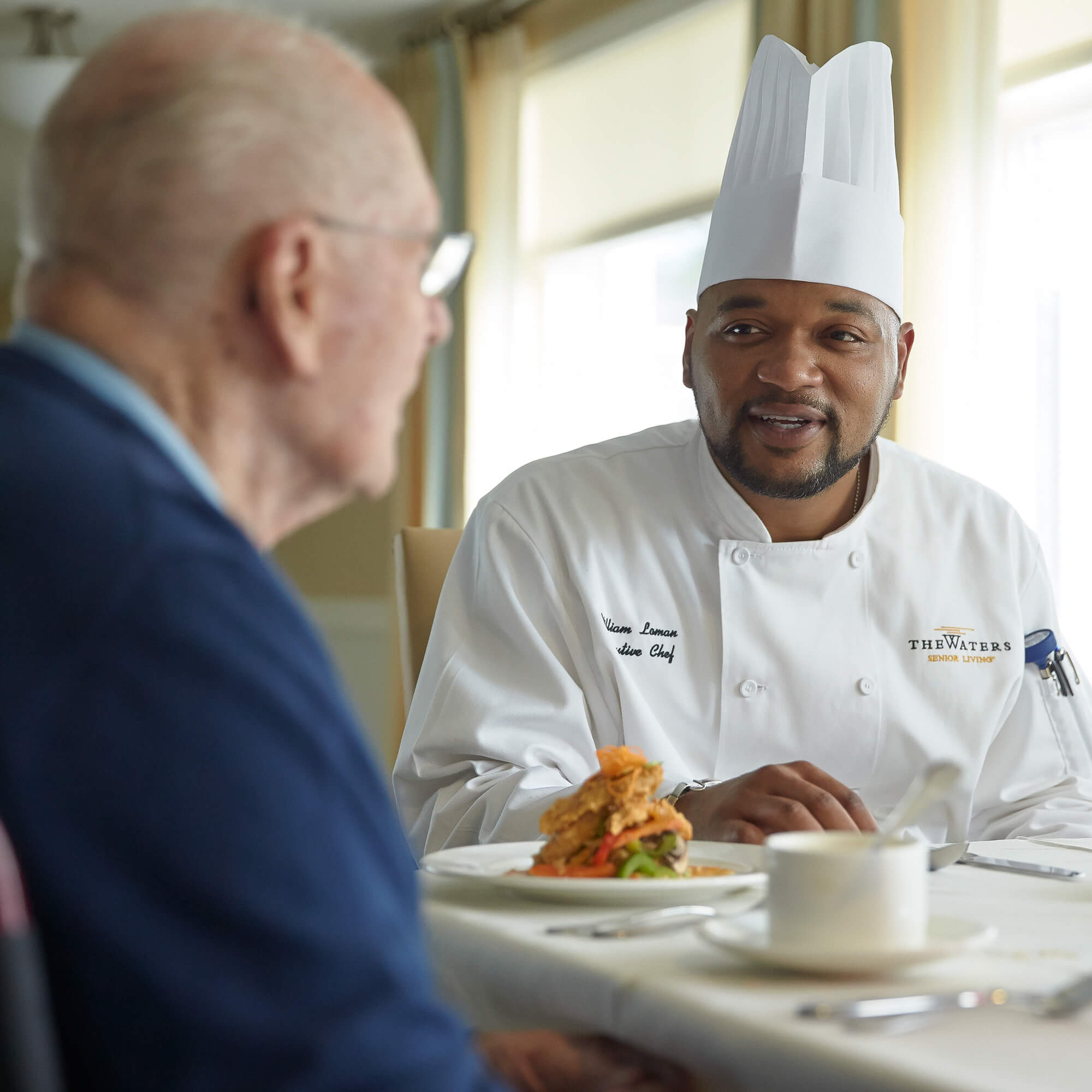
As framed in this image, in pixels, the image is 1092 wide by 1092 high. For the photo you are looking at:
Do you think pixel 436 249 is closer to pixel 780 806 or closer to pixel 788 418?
pixel 780 806

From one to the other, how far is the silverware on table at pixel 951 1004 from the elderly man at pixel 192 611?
A: 203 millimetres

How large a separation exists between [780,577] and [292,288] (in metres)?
1.19

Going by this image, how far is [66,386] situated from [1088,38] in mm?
2987

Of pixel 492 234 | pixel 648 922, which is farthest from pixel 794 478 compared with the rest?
pixel 492 234

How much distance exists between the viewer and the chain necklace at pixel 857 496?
1876 millimetres

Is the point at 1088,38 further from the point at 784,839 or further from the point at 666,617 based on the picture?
the point at 784,839

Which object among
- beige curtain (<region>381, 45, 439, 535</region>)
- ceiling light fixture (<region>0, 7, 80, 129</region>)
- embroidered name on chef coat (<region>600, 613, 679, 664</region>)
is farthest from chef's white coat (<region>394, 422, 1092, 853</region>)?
ceiling light fixture (<region>0, 7, 80, 129</region>)

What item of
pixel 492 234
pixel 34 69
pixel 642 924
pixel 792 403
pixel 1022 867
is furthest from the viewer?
pixel 492 234

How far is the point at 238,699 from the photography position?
51 centimetres

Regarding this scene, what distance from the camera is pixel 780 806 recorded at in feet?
3.85

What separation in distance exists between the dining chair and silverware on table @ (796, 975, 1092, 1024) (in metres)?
0.37

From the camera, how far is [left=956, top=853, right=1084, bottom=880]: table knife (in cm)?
107

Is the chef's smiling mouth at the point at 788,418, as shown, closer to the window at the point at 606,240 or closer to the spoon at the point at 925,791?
the spoon at the point at 925,791

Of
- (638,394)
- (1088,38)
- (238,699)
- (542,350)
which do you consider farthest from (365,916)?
(542,350)
